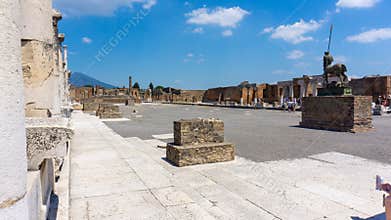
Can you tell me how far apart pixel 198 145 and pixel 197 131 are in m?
0.35

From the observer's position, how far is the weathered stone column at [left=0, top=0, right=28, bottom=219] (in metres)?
1.33

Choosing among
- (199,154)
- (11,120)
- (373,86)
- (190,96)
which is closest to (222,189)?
(199,154)

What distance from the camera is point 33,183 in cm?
194

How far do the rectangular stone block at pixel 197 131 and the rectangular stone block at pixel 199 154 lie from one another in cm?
21

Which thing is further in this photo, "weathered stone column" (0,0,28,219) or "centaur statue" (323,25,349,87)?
"centaur statue" (323,25,349,87)

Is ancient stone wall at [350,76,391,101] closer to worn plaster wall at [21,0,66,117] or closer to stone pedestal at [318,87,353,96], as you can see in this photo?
stone pedestal at [318,87,353,96]

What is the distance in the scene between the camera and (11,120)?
1369 mm

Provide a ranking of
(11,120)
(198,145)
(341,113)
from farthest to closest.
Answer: (341,113), (198,145), (11,120)

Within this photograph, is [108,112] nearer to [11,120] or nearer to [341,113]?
[341,113]

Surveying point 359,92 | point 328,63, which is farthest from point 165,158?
point 359,92

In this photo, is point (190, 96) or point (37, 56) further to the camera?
point (190, 96)

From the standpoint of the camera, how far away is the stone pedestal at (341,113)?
11.6 meters

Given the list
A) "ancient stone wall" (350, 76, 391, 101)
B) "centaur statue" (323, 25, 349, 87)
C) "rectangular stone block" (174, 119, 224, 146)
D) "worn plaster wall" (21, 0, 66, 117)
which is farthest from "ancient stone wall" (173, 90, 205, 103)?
"worn plaster wall" (21, 0, 66, 117)

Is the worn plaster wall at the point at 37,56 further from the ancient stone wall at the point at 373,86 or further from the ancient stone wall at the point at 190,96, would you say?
the ancient stone wall at the point at 190,96
